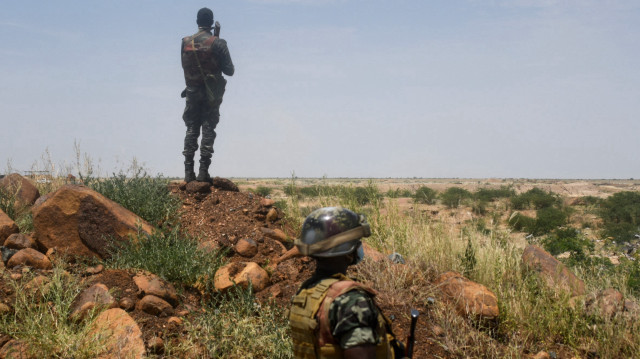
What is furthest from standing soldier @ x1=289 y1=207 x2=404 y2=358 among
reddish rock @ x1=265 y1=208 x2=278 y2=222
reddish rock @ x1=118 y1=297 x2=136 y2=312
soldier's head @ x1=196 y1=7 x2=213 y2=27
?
soldier's head @ x1=196 y1=7 x2=213 y2=27

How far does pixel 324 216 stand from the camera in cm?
211

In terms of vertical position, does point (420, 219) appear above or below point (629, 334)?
above

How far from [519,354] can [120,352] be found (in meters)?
3.24

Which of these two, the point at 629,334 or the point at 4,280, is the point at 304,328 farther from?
the point at 4,280

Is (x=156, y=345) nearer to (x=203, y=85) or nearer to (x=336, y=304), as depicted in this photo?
(x=336, y=304)

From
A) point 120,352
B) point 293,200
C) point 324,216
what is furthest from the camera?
point 293,200

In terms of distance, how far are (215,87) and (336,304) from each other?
22.3ft

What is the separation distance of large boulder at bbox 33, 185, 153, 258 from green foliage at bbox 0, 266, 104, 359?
47.7 inches

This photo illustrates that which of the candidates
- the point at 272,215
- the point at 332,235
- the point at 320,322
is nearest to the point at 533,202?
the point at 272,215

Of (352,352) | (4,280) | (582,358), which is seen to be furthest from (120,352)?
(582,358)

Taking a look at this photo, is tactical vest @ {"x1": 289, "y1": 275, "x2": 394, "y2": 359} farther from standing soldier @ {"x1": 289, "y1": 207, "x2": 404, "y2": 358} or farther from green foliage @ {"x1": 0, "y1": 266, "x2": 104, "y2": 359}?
green foliage @ {"x1": 0, "y1": 266, "x2": 104, "y2": 359}

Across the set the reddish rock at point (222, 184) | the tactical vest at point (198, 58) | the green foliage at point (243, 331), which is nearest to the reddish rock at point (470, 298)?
the green foliage at point (243, 331)

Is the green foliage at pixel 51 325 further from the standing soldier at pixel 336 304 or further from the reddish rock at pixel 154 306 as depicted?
the standing soldier at pixel 336 304

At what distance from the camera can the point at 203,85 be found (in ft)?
26.6
